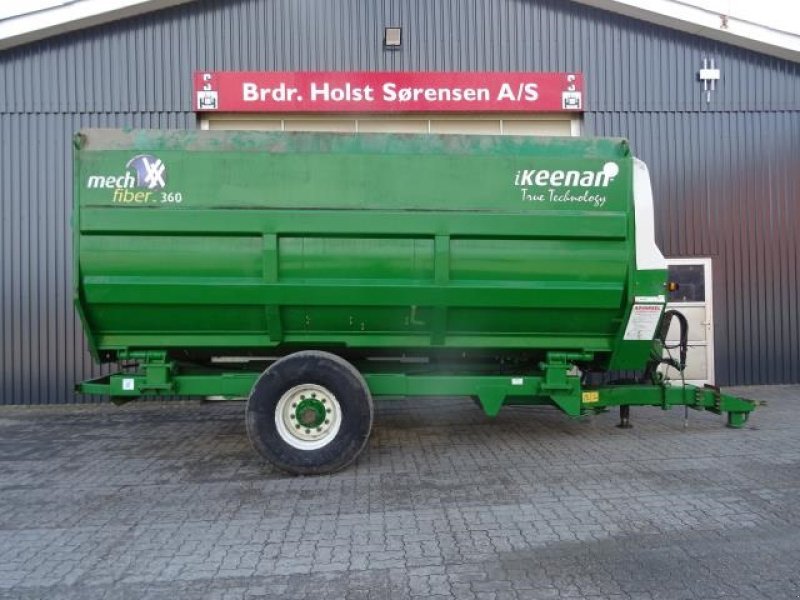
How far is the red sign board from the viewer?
9.43 m

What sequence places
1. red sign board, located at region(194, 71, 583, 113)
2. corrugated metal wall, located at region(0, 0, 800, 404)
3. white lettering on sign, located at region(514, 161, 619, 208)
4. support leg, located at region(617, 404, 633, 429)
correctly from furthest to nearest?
red sign board, located at region(194, 71, 583, 113)
corrugated metal wall, located at region(0, 0, 800, 404)
support leg, located at region(617, 404, 633, 429)
white lettering on sign, located at region(514, 161, 619, 208)

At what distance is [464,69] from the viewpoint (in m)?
9.69

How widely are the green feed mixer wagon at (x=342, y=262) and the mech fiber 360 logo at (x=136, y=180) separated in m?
0.01

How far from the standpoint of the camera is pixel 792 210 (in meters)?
9.95

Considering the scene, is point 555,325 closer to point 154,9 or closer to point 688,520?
point 688,520

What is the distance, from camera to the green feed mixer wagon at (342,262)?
551 cm

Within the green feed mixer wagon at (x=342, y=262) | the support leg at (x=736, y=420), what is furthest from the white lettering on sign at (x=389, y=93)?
the support leg at (x=736, y=420)

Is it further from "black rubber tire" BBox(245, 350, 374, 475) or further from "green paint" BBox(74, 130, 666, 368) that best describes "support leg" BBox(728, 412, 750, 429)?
"black rubber tire" BBox(245, 350, 374, 475)

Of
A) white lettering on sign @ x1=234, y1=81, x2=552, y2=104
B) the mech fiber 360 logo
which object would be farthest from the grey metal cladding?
the mech fiber 360 logo

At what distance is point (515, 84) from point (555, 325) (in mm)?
5144

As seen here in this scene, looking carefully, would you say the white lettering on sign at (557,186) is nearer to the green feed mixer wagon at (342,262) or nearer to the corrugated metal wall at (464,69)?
the green feed mixer wagon at (342,262)

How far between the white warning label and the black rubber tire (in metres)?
2.50

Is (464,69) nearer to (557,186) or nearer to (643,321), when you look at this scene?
(557,186)

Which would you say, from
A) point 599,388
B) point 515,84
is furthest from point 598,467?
point 515,84
